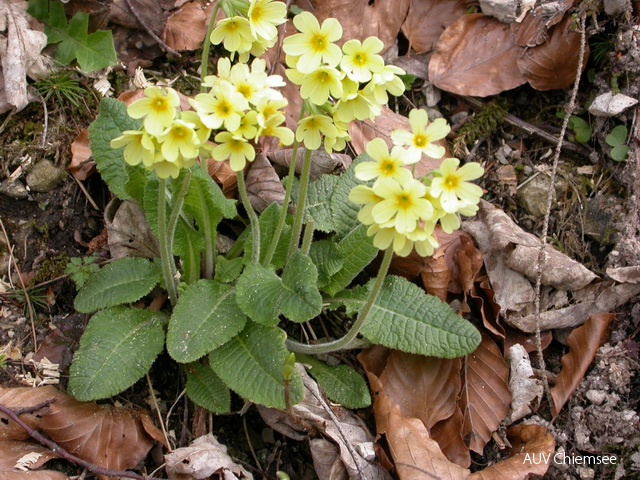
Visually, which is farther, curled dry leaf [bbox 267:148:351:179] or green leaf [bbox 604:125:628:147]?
green leaf [bbox 604:125:628:147]

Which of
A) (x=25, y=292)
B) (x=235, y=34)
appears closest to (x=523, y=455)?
(x=235, y=34)

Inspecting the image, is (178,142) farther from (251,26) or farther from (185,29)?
(185,29)

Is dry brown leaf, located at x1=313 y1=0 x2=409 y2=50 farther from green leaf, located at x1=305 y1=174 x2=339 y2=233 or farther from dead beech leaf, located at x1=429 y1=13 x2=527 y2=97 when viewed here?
green leaf, located at x1=305 y1=174 x2=339 y2=233

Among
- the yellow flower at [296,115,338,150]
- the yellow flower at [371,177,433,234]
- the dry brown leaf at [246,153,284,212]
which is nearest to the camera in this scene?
the yellow flower at [371,177,433,234]

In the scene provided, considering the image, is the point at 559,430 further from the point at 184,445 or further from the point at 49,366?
the point at 49,366

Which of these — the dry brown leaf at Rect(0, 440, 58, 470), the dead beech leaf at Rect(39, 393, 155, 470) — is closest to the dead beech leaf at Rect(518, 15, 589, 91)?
the dead beech leaf at Rect(39, 393, 155, 470)

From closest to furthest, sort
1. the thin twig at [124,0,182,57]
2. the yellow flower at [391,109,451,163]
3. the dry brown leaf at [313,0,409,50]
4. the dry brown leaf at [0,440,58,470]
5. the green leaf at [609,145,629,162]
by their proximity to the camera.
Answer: the yellow flower at [391,109,451,163], the dry brown leaf at [0,440,58,470], the green leaf at [609,145,629,162], the thin twig at [124,0,182,57], the dry brown leaf at [313,0,409,50]

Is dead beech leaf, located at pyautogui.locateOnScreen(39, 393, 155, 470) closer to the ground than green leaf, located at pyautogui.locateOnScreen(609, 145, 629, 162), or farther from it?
closer to the ground
